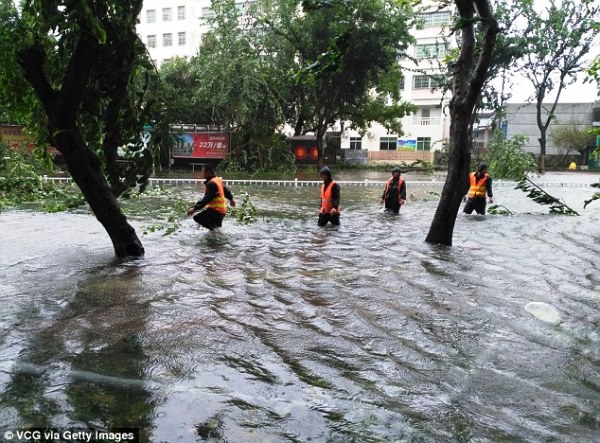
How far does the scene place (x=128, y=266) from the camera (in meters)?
8.23

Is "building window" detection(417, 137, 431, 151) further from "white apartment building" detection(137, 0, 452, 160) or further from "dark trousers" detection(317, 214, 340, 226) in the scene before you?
"dark trousers" detection(317, 214, 340, 226)

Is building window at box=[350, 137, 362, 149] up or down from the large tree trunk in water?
up

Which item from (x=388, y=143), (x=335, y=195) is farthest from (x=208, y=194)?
(x=388, y=143)

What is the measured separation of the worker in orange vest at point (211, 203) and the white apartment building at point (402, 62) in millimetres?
43495

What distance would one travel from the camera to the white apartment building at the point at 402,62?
54875 mm

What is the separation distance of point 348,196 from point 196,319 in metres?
15.9

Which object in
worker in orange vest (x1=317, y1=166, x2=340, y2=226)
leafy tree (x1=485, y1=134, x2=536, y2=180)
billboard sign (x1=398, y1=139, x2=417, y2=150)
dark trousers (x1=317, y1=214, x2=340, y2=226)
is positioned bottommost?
dark trousers (x1=317, y1=214, x2=340, y2=226)

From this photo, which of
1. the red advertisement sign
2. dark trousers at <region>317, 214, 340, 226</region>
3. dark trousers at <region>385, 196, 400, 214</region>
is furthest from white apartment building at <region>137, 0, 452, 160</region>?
dark trousers at <region>317, 214, 340, 226</region>

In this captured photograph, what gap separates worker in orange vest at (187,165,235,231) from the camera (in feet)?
36.2

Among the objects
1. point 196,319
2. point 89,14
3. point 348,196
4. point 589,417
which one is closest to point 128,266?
point 196,319

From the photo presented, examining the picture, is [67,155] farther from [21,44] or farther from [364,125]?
[364,125]

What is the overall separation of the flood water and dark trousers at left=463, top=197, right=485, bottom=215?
5475 millimetres

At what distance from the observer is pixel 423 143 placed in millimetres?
56500

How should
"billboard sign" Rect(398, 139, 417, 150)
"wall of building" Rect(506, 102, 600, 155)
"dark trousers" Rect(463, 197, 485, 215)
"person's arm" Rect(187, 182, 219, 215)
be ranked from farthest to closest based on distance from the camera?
"billboard sign" Rect(398, 139, 417, 150) → "wall of building" Rect(506, 102, 600, 155) → "dark trousers" Rect(463, 197, 485, 215) → "person's arm" Rect(187, 182, 219, 215)
